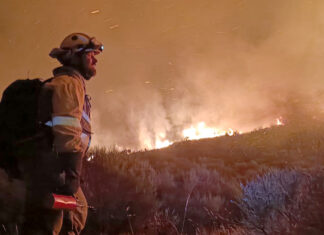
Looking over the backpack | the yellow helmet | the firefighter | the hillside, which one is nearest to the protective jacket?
the firefighter

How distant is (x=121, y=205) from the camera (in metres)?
6.21

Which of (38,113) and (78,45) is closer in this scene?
(38,113)

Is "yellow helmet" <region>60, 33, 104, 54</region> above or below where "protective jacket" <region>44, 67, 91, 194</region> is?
above

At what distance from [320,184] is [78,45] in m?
3.90

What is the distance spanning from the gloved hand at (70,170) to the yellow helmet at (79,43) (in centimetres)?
137

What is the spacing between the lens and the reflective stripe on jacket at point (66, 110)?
115 inches

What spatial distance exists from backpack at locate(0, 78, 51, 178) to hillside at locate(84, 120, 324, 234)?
2.09m

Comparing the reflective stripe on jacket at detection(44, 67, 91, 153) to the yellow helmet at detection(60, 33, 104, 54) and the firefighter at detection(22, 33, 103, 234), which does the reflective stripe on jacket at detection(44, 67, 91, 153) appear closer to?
the firefighter at detection(22, 33, 103, 234)

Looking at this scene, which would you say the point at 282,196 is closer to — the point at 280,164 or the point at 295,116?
the point at 280,164

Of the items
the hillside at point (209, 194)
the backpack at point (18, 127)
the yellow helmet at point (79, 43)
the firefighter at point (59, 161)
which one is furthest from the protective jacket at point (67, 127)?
the hillside at point (209, 194)

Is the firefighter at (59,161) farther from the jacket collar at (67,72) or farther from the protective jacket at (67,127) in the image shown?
the jacket collar at (67,72)

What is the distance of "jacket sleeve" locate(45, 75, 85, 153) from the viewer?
292cm

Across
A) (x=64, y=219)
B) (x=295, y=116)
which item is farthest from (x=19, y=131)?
(x=295, y=116)

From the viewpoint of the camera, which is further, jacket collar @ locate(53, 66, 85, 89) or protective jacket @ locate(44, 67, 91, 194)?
jacket collar @ locate(53, 66, 85, 89)
